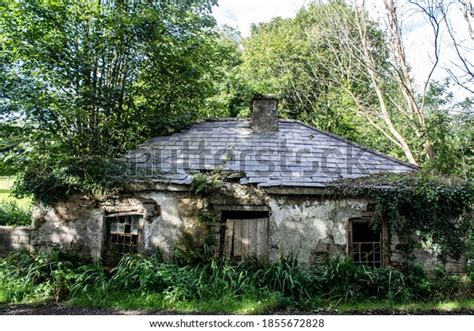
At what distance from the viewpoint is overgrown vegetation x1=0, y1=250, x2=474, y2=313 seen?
6.32 meters

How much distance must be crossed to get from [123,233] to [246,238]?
3.00 meters

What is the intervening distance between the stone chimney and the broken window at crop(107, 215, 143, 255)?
464 cm

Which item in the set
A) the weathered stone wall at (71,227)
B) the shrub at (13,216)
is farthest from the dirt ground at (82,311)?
the shrub at (13,216)

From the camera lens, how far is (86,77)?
9.48m

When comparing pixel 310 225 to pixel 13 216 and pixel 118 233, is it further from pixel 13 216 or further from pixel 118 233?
pixel 13 216

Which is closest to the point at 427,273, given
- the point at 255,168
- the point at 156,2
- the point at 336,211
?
the point at 336,211

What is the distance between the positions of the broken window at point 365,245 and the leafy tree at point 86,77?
6075 millimetres

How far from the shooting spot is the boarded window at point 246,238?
25.0 ft

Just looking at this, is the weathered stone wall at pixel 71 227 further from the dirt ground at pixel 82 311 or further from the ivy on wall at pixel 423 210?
the ivy on wall at pixel 423 210

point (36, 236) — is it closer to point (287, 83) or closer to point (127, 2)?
point (127, 2)

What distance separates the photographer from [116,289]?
6.85 meters

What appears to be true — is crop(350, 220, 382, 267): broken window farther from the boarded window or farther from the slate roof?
the boarded window

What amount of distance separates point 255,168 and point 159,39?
498cm

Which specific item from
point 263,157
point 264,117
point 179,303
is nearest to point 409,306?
point 179,303
